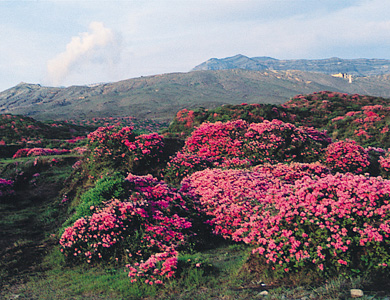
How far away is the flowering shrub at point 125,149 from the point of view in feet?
45.2

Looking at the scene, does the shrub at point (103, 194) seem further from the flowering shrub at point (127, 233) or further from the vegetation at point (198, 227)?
the flowering shrub at point (127, 233)

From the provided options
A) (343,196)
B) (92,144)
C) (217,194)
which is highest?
(92,144)

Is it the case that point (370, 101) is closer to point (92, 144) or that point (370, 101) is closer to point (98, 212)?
point (92, 144)

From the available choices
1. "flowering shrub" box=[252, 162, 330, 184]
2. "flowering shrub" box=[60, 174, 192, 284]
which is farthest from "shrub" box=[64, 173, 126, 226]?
"flowering shrub" box=[252, 162, 330, 184]

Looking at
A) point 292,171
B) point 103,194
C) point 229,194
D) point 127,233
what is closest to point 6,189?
point 103,194

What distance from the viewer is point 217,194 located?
31.1 ft

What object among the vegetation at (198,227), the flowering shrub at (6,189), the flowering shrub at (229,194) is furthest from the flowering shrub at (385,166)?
the flowering shrub at (6,189)

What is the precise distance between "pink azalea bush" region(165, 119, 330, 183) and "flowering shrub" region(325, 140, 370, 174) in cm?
67

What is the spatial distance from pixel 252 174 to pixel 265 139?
15.9 feet

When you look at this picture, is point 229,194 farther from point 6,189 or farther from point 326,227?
point 6,189

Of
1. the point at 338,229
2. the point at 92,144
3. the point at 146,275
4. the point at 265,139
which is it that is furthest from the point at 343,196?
the point at 92,144

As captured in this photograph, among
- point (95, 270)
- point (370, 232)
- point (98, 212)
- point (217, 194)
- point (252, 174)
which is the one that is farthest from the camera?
point (252, 174)

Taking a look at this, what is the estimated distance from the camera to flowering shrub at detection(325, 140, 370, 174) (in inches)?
594

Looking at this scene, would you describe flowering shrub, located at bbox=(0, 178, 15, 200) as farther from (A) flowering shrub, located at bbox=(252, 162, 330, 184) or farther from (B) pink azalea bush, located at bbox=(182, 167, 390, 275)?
(B) pink azalea bush, located at bbox=(182, 167, 390, 275)
